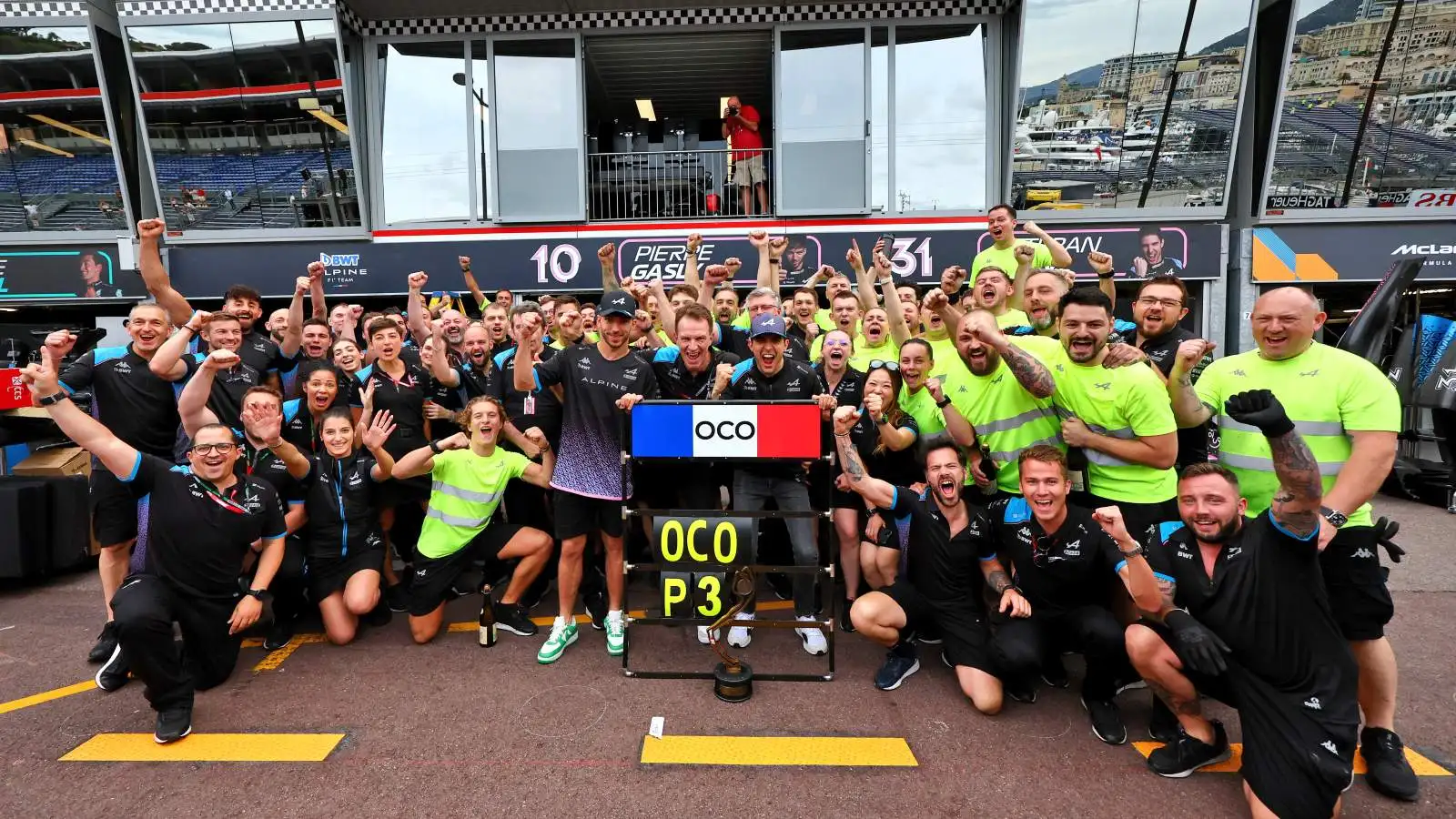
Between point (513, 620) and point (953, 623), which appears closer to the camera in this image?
point (953, 623)

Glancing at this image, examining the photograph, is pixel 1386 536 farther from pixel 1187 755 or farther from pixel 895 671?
pixel 895 671

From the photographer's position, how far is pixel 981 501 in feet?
13.4

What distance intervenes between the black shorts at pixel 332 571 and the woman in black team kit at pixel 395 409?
29cm

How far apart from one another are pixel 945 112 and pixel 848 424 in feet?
33.4

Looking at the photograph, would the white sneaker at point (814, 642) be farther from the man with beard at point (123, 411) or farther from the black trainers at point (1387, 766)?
the man with beard at point (123, 411)

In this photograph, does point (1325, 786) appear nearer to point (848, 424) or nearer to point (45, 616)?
point (848, 424)

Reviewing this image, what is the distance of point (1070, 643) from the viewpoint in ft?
11.9

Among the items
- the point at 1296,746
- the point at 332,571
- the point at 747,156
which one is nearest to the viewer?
the point at 1296,746

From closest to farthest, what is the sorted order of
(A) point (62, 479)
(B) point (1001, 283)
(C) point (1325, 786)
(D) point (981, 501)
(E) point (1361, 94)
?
(C) point (1325, 786) → (D) point (981, 501) → (B) point (1001, 283) → (A) point (62, 479) → (E) point (1361, 94)

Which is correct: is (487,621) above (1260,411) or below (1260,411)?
below

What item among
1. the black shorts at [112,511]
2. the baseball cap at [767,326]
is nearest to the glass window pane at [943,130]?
the baseball cap at [767,326]

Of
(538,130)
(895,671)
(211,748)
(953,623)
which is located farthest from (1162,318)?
(538,130)

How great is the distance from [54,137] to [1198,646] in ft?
58.1

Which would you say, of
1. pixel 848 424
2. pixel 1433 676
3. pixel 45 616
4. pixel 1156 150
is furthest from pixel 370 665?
pixel 1156 150
